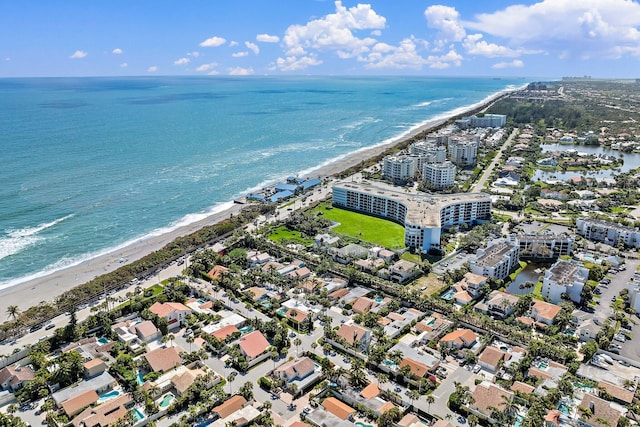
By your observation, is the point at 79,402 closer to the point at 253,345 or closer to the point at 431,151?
the point at 253,345

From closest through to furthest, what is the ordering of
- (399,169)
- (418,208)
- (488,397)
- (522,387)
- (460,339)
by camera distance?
(488,397) < (522,387) < (460,339) < (418,208) < (399,169)

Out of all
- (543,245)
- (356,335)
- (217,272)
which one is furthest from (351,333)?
(543,245)

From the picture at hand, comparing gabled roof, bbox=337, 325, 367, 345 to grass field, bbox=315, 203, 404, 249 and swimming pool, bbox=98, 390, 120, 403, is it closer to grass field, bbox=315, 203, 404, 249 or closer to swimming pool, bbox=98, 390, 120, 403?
swimming pool, bbox=98, 390, 120, 403

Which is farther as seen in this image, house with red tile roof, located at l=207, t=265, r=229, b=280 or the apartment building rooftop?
the apartment building rooftop

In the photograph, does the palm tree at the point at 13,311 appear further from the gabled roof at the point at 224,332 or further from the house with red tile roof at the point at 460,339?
the house with red tile roof at the point at 460,339

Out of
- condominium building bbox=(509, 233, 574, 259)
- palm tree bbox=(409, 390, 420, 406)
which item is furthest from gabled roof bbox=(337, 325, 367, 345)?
condominium building bbox=(509, 233, 574, 259)

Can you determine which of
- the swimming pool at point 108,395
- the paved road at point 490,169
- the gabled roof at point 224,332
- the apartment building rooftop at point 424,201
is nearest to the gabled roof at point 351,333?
the gabled roof at point 224,332
